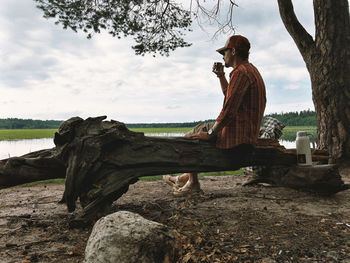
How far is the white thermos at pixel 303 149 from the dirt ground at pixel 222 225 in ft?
1.86

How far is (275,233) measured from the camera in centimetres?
337

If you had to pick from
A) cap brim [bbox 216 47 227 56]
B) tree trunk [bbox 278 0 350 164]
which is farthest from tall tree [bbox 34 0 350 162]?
cap brim [bbox 216 47 227 56]

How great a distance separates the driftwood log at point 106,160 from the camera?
3.80m

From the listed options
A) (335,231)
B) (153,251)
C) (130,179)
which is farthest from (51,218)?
(335,231)

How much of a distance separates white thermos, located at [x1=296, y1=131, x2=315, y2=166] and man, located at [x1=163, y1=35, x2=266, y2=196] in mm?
1181

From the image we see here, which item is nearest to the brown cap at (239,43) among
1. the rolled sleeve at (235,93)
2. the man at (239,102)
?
the man at (239,102)

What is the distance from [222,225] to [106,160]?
5.58 feet

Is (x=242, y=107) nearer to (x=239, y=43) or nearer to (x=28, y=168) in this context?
(x=239, y=43)

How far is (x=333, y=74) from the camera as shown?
6.85 metres

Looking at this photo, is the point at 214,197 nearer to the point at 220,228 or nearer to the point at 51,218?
the point at 220,228

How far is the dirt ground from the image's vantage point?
9.52 ft

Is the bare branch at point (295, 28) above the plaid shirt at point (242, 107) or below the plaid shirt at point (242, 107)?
above

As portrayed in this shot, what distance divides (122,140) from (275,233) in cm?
220

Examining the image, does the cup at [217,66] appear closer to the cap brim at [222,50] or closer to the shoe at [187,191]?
the cap brim at [222,50]
